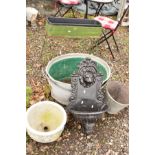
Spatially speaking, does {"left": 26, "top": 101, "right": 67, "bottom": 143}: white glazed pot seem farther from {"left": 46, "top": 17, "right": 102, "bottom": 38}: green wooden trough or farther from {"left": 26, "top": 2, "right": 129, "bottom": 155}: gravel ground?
{"left": 46, "top": 17, "right": 102, "bottom": 38}: green wooden trough

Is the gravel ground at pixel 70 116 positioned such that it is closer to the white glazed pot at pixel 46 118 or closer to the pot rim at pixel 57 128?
the white glazed pot at pixel 46 118

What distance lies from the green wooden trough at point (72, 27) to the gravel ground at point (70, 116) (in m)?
0.57

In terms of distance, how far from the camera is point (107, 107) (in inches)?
153

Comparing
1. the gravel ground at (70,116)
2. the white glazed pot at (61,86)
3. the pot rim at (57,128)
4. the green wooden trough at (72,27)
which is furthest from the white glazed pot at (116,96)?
the green wooden trough at (72,27)

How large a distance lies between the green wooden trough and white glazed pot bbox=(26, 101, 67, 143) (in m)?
0.95

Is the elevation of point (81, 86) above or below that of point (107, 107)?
above

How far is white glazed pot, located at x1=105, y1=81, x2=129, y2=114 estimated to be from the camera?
3994 millimetres

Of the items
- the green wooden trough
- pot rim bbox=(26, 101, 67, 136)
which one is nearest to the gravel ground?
pot rim bbox=(26, 101, 67, 136)

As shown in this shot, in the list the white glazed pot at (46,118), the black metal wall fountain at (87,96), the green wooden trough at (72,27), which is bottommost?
the white glazed pot at (46,118)

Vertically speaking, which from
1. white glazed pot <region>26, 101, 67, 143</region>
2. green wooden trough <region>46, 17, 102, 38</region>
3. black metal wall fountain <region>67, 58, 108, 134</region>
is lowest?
white glazed pot <region>26, 101, 67, 143</region>

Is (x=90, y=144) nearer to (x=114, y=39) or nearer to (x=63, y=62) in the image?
(x=63, y=62)

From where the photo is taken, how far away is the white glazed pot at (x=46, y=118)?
3.62m

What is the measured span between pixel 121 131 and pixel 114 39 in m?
1.55
